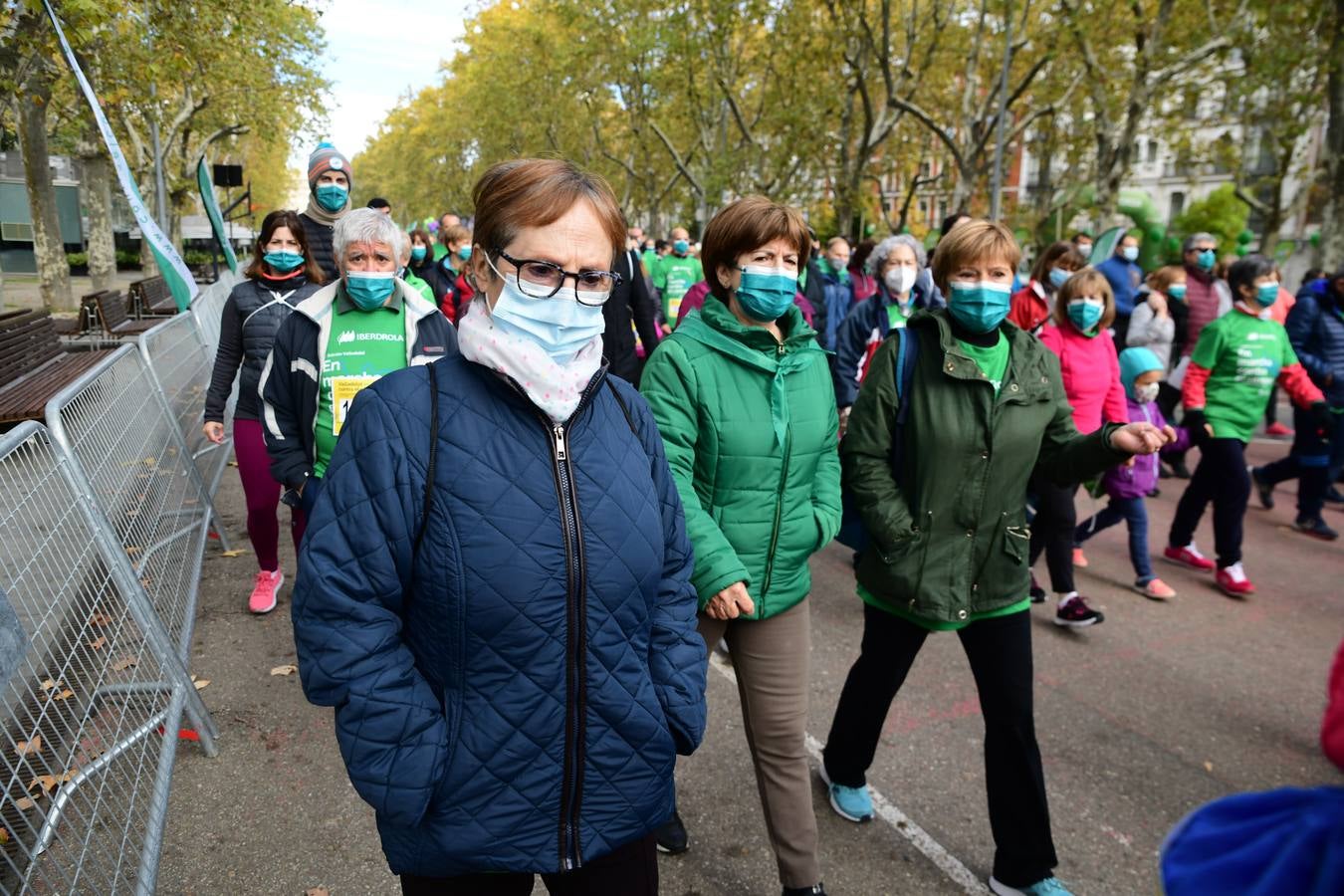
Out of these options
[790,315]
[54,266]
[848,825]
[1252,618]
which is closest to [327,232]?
[790,315]

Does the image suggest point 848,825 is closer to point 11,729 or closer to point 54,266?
point 11,729

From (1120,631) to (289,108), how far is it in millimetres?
30926

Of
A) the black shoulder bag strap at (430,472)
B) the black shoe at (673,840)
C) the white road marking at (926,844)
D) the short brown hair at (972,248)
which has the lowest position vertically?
the white road marking at (926,844)

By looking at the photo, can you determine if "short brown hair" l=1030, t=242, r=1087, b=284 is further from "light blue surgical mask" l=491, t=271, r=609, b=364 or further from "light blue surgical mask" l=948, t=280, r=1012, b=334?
"light blue surgical mask" l=491, t=271, r=609, b=364

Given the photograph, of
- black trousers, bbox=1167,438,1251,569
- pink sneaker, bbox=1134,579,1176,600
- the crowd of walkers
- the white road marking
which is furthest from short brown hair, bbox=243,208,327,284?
black trousers, bbox=1167,438,1251,569

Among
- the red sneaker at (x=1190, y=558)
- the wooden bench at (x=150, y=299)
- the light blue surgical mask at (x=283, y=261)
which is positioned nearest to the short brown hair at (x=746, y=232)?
the light blue surgical mask at (x=283, y=261)

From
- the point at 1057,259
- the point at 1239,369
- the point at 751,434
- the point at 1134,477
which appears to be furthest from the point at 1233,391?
the point at 751,434

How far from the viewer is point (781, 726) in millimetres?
2623

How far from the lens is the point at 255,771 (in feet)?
11.0

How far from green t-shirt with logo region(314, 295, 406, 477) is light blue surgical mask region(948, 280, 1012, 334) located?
2124 millimetres

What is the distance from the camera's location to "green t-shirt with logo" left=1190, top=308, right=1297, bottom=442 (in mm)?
5699

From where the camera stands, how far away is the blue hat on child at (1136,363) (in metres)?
5.20

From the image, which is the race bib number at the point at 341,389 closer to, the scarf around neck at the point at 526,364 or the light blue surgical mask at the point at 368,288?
the light blue surgical mask at the point at 368,288

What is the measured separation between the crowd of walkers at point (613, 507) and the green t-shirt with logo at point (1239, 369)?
0.80 meters
